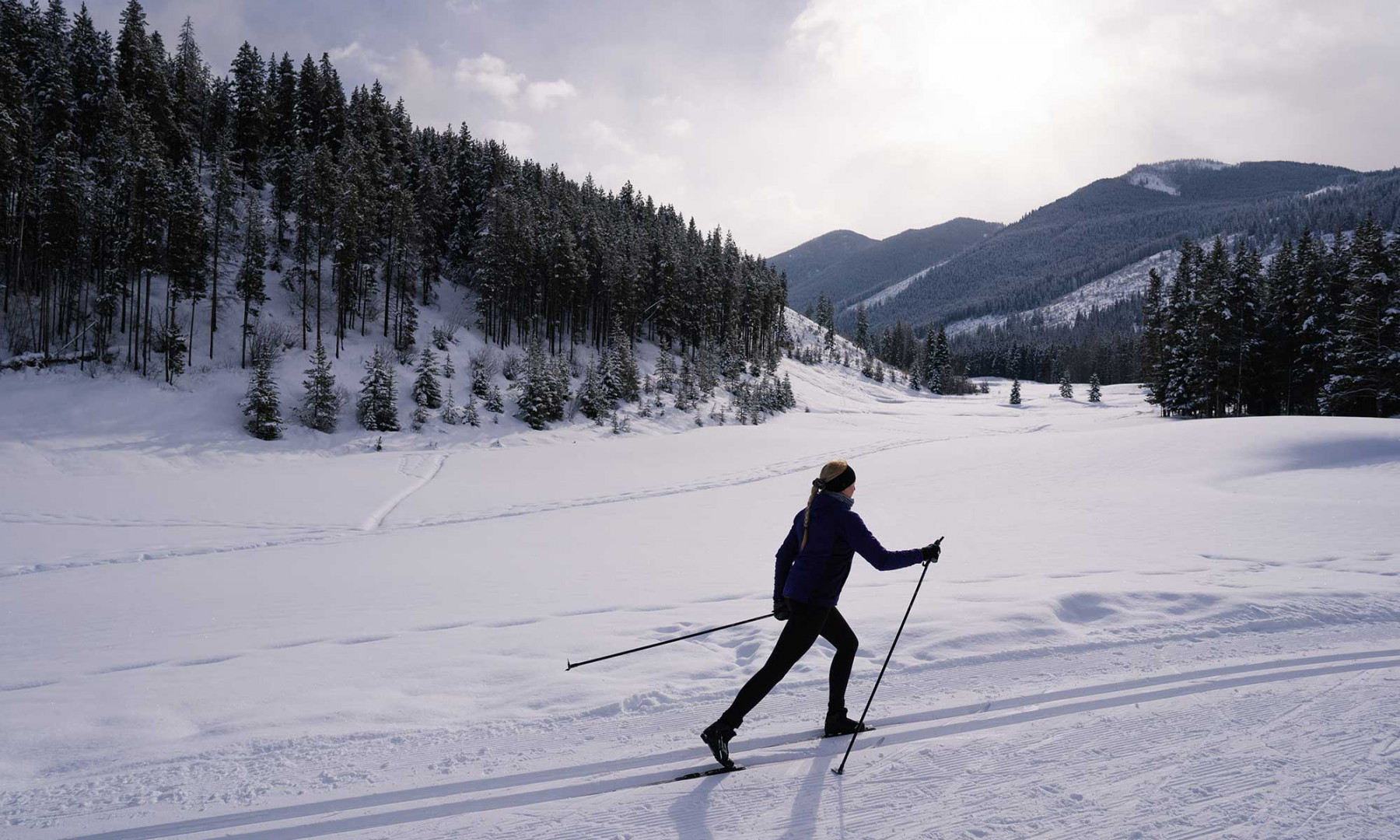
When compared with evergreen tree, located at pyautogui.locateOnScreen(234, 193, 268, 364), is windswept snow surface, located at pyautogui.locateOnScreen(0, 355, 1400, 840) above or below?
below

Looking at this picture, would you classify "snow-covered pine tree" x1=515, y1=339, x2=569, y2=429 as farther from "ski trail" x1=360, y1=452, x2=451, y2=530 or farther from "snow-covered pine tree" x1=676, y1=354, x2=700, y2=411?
"snow-covered pine tree" x1=676, y1=354, x2=700, y2=411

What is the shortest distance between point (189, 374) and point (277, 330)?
6.36 m

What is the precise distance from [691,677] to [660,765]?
1427 mm

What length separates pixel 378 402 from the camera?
33969 mm

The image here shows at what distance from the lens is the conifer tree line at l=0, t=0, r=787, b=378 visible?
33.9 m

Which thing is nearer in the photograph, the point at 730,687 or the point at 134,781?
the point at 134,781

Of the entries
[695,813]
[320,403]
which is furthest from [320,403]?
[695,813]

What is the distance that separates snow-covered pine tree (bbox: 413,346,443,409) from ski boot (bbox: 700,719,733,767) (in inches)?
1429

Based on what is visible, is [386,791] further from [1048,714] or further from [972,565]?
[972,565]

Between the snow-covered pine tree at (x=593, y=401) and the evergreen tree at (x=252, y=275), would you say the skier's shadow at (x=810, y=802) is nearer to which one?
the snow-covered pine tree at (x=593, y=401)

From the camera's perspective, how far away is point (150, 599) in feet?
28.8

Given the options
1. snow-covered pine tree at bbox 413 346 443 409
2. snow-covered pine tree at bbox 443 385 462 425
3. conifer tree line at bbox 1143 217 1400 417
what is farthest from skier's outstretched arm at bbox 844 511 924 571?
conifer tree line at bbox 1143 217 1400 417

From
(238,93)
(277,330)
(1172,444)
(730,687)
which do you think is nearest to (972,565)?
(730,687)

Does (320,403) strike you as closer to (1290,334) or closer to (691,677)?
(691,677)
